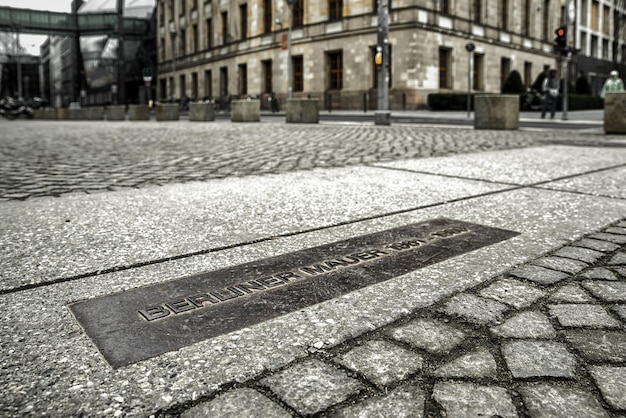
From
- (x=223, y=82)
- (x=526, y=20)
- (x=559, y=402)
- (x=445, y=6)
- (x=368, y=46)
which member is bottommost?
(x=559, y=402)

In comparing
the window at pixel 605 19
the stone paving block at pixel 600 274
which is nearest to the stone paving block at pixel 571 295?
the stone paving block at pixel 600 274

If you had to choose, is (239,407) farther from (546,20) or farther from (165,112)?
(546,20)

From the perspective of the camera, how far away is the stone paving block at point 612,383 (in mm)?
1355

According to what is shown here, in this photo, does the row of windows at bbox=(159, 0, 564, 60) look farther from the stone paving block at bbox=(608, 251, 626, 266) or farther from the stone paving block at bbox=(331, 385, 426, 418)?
the stone paving block at bbox=(331, 385, 426, 418)

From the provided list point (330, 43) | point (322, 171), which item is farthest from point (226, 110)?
point (322, 171)

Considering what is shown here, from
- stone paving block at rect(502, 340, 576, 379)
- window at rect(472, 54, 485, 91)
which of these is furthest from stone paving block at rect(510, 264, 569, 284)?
window at rect(472, 54, 485, 91)

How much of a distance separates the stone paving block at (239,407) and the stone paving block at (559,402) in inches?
23.7

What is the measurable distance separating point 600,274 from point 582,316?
1.81ft

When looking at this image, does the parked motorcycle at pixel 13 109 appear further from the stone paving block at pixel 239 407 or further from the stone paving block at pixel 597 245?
the stone paving block at pixel 239 407

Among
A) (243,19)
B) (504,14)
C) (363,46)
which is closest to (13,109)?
(243,19)

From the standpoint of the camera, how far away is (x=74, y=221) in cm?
336

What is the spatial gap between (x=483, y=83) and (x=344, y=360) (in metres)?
33.8

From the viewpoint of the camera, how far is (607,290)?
7.09ft

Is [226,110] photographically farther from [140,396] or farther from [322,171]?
[140,396]
